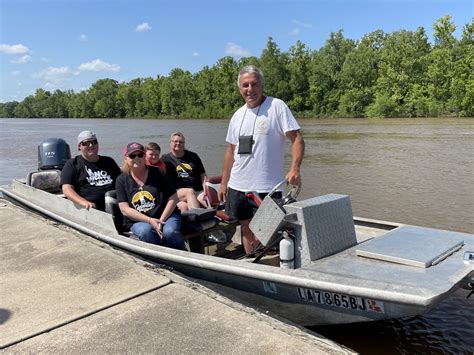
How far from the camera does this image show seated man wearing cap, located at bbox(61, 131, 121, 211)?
4988 millimetres

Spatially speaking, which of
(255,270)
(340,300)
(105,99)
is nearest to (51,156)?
(255,270)

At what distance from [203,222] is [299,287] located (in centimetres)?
159

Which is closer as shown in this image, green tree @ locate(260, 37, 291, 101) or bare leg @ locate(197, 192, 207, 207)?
bare leg @ locate(197, 192, 207, 207)

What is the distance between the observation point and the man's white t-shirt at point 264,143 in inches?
144

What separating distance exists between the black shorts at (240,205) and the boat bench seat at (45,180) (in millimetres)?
4621

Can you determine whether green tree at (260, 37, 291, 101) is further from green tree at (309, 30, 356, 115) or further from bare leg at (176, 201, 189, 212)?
bare leg at (176, 201, 189, 212)

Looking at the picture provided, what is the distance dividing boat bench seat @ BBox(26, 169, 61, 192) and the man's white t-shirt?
4.79 meters

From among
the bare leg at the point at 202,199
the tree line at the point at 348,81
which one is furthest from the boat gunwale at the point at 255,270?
the tree line at the point at 348,81

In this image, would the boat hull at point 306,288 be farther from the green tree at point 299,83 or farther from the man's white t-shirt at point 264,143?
the green tree at point 299,83

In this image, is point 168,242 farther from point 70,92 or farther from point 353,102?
point 70,92

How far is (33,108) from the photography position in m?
113

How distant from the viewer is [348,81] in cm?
5347

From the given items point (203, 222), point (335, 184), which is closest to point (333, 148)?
point (335, 184)

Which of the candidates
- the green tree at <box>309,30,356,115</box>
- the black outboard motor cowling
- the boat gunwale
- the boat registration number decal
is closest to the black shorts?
the boat gunwale
